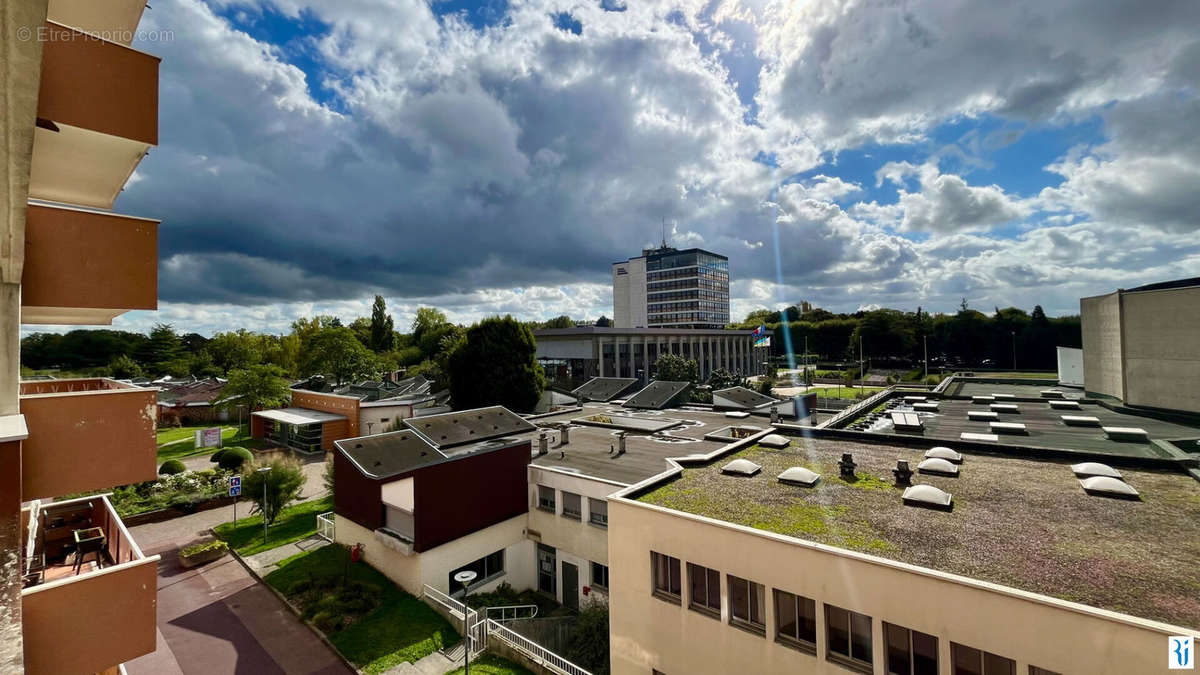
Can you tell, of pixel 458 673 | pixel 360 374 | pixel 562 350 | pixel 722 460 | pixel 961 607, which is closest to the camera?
pixel 961 607

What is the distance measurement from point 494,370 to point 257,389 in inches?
1057

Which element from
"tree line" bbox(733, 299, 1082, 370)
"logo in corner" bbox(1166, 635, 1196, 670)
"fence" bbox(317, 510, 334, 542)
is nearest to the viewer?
"logo in corner" bbox(1166, 635, 1196, 670)

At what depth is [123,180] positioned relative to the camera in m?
6.77

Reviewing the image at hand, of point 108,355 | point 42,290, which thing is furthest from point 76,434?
point 108,355

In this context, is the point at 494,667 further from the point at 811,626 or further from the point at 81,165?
the point at 81,165

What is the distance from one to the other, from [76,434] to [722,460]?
17794 mm

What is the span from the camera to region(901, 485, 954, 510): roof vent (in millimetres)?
13023

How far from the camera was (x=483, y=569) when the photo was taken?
21297 mm

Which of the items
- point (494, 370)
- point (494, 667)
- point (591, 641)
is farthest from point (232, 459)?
point (591, 641)

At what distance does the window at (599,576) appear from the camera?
20016 mm

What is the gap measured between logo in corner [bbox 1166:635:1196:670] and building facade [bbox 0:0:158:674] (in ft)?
46.7

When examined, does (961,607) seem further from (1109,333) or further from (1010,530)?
(1109,333)

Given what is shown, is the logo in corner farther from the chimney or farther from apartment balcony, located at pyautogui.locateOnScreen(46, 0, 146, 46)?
apartment balcony, located at pyautogui.locateOnScreen(46, 0, 146, 46)

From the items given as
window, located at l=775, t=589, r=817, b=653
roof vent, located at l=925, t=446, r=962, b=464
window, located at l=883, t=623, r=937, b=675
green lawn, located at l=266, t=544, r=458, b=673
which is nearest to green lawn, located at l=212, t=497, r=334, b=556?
green lawn, located at l=266, t=544, r=458, b=673
